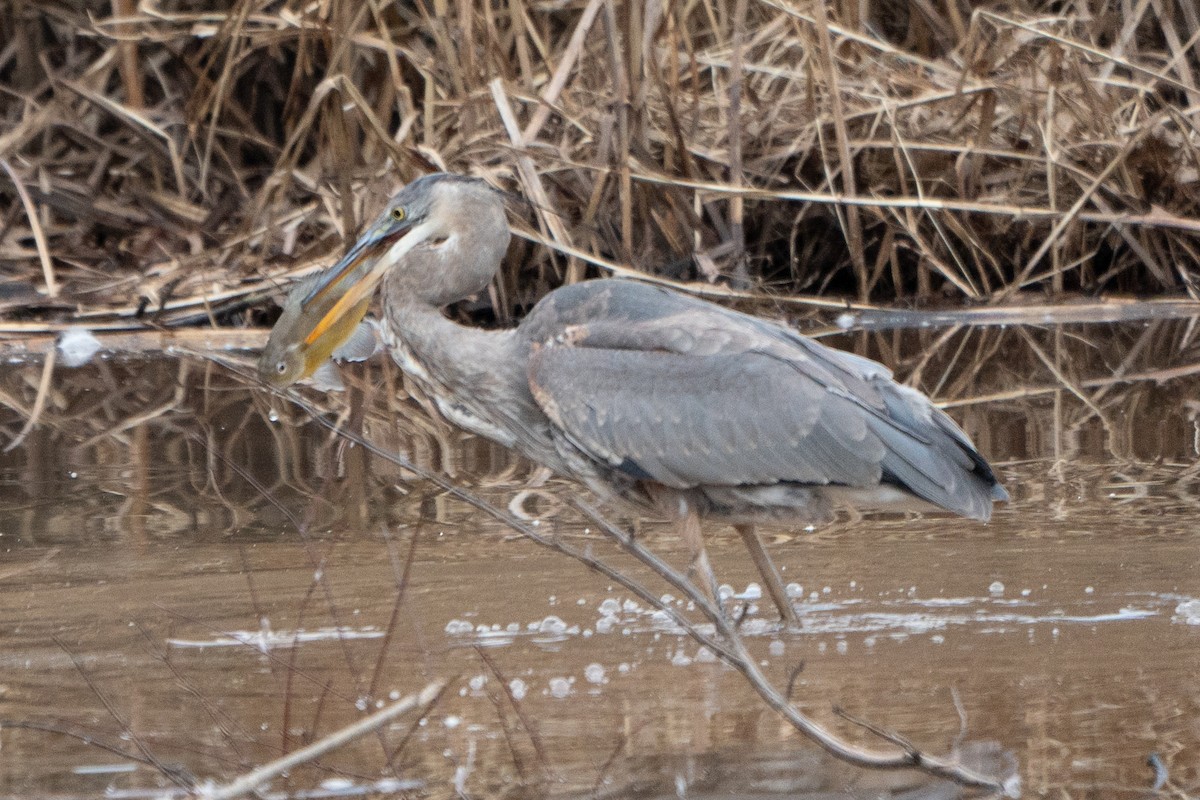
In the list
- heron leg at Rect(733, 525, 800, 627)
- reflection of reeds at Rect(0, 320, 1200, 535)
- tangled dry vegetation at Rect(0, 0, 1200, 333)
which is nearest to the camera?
heron leg at Rect(733, 525, 800, 627)

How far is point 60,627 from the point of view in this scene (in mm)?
4223

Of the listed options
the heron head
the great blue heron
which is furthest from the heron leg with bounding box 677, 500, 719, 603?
the heron head

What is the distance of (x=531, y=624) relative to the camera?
4.23 metres

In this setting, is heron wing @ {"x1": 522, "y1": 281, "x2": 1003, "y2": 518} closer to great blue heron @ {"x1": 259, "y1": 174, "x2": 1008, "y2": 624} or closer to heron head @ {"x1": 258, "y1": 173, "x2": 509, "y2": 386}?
great blue heron @ {"x1": 259, "y1": 174, "x2": 1008, "y2": 624}

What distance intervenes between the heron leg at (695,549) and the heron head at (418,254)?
87cm

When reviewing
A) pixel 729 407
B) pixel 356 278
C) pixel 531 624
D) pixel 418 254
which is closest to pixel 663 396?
pixel 729 407

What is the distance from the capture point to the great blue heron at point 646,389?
4.27m

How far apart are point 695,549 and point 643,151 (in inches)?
164

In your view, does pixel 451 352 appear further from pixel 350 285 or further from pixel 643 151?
pixel 643 151

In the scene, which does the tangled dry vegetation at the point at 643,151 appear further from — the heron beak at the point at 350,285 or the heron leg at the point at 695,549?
the heron leg at the point at 695,549

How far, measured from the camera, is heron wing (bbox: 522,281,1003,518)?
167 inches

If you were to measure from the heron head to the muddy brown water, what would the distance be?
1.13ft

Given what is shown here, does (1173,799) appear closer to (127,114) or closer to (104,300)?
(104,300)

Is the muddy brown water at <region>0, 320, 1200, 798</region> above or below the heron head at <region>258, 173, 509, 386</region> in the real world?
below
